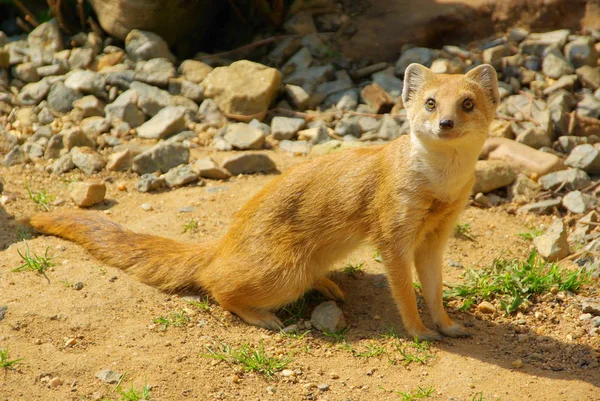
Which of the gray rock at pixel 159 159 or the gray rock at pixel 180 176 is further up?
the gray rock at pixel 159 159

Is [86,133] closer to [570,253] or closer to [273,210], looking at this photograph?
[273,210]

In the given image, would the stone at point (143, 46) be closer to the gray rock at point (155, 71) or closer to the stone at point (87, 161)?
the gray rock at point (155, 71)

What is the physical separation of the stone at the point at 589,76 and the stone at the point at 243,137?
10.4 ft


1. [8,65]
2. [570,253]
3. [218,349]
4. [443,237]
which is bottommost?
[570,253]

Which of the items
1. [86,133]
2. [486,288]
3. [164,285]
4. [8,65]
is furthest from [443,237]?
[8,65]

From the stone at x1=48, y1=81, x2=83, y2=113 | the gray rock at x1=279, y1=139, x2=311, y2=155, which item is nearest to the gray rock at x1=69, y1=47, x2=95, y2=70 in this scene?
the stone at x1=48, y1=81, x2=83, y2=113

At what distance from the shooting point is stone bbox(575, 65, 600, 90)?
22.1 ft

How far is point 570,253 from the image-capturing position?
16.0ft

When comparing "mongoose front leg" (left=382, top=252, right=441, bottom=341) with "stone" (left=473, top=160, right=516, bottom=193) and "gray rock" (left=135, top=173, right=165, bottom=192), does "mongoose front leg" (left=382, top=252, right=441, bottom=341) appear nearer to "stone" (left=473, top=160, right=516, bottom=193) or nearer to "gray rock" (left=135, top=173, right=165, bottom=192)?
"stone" (left=473, top=160, right=516, bottom=193)

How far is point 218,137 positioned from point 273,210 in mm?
2162

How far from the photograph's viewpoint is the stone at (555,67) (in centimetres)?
687

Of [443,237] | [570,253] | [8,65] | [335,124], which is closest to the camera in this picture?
[443,237]

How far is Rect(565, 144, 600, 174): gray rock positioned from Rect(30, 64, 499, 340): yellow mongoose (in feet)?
7.37

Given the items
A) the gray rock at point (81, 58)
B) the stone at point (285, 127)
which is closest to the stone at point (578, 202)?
the stone at point (285, 127)
